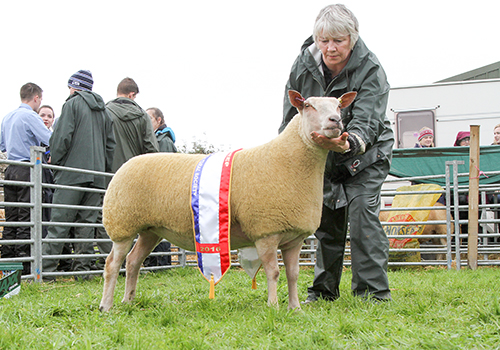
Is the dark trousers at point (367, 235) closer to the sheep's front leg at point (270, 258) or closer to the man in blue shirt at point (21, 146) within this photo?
the sheep's front leg at point (270, 258)

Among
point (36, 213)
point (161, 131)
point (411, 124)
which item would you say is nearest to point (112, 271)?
point (36, 213)

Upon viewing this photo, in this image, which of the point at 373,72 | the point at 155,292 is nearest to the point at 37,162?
the point at 155,292

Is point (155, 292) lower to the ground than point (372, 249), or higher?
lower

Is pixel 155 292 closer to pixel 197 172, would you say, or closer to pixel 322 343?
pixel 197 172

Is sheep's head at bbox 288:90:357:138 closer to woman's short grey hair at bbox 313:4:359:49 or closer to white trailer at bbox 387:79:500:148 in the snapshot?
woman's short grey hair at bbox 313:4:359:49

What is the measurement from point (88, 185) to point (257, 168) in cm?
332

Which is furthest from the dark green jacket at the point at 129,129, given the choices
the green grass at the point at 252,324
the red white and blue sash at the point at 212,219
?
the red white and blue sash at the point at 212,219

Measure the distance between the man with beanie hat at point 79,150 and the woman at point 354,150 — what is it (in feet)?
9.44

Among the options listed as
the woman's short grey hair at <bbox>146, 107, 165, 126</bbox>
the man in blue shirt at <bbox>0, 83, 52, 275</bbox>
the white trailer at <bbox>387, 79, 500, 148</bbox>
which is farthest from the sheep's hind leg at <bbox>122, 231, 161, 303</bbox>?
the white trailer at <bbox>387, 79, 500, 148</bbox>

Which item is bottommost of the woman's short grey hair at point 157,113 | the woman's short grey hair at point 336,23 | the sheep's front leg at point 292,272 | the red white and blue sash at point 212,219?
the sheep's front leg at point 292,272

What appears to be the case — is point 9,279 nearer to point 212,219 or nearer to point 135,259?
point 135,259

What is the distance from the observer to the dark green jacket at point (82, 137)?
211 inches

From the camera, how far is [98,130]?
5586 millimetres

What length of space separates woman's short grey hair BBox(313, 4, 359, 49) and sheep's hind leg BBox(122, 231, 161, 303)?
6.45 feet
